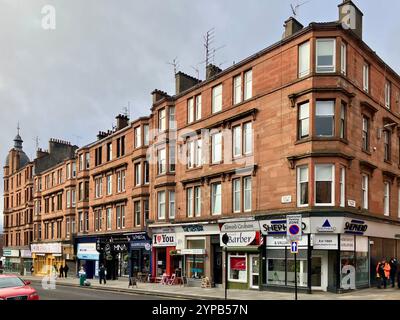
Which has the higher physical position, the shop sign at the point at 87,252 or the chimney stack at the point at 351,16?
the chimney stack at the point at 351,16

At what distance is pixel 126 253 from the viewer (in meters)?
42.4

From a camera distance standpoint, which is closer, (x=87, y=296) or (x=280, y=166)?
(x=87, y=296)

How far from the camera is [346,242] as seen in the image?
24953 millimetres

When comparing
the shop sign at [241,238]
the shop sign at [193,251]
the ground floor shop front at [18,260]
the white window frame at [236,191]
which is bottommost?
the ground floor shop front at [18,260]

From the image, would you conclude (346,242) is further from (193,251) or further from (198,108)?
(198,108)

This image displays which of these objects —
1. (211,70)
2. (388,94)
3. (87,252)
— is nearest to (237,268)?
(211,70)

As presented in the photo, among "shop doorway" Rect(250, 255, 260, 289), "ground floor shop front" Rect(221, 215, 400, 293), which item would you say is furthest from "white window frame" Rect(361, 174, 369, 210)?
"shop doorway" Rect(250, 255, 260, 289)

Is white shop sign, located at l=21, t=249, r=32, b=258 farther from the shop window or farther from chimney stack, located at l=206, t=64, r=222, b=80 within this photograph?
the shop window

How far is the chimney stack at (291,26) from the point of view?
89.9ft

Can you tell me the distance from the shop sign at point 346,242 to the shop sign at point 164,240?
1399 centimetres

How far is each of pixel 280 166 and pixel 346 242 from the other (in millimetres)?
5310

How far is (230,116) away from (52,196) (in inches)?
1490

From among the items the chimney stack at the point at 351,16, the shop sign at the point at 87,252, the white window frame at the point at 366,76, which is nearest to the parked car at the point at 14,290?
the chimney stack at the point at 351,16

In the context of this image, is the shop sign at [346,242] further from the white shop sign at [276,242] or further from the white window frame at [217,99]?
the white window frame at [217,99]
